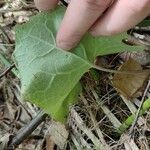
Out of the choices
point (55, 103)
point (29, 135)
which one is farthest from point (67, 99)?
point (29, 135)

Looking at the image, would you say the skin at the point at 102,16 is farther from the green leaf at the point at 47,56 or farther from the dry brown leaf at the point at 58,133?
the dry brown leaf at the point at 58,133

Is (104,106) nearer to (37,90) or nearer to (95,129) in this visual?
(95,129)

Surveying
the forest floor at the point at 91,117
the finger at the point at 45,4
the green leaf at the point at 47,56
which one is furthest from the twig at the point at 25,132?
the finger at the point at 45,4

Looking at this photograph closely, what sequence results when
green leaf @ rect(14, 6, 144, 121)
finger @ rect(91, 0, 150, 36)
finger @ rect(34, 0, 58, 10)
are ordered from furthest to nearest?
1. green leaf @ rect(14, 6, 144, 121)
2. finger @ rect(34, 0, 58, 10)
3. finger @ rect(91, 0, 150, 36)

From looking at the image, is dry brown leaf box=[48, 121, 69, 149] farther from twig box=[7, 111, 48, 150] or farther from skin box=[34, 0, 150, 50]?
skin box=[34, 0, 150, 50]

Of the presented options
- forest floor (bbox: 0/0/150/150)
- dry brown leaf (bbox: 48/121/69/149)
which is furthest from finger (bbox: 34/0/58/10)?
dry brown leaf (bbox: 48/121/69/149)

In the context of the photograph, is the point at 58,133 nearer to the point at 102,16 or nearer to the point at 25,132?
the point at 25,132
